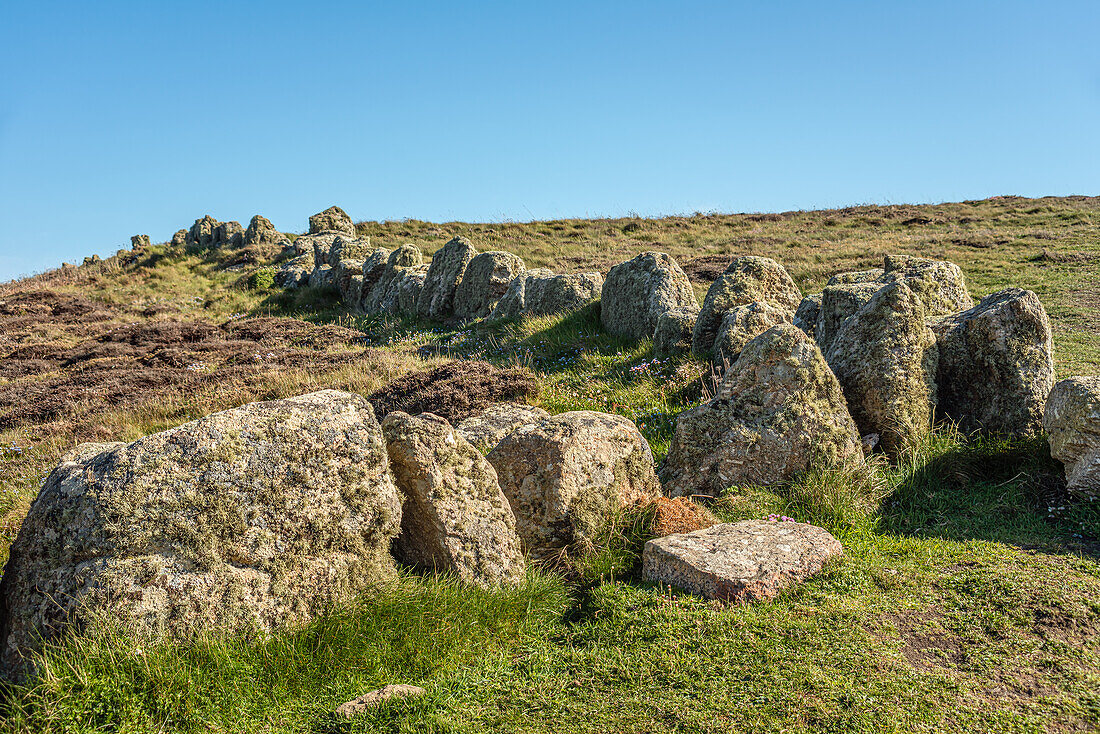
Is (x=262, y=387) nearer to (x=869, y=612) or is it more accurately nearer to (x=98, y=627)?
(x=98, y=627)

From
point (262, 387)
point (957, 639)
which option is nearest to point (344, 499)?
point (957, 639)

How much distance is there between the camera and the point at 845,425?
6.83m

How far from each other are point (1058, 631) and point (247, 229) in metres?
42.8

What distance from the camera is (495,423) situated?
7.59 m

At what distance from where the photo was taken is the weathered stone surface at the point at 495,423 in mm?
7246

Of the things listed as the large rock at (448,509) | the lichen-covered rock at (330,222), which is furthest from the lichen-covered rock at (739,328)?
the lichen-covered rock at (330,222)

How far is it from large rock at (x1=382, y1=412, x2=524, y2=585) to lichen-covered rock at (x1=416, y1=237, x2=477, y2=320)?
50.1ft

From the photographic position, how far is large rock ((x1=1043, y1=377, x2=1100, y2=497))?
19.6 ft

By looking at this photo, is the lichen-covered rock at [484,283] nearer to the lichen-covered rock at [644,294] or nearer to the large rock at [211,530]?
the lichen-covered rock at [644,294]

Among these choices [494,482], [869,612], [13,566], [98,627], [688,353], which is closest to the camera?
[98,627]

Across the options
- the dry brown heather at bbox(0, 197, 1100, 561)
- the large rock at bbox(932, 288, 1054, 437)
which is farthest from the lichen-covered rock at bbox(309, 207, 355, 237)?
the large rock at bbox(932, 288, 1054, 437)

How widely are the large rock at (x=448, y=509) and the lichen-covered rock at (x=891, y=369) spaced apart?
4332mm

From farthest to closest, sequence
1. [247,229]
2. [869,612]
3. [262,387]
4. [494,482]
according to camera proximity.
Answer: [247,229] < [262,387] < [494,482] < [869,612]

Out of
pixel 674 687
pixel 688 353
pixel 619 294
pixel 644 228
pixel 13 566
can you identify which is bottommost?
pixel 674 687
